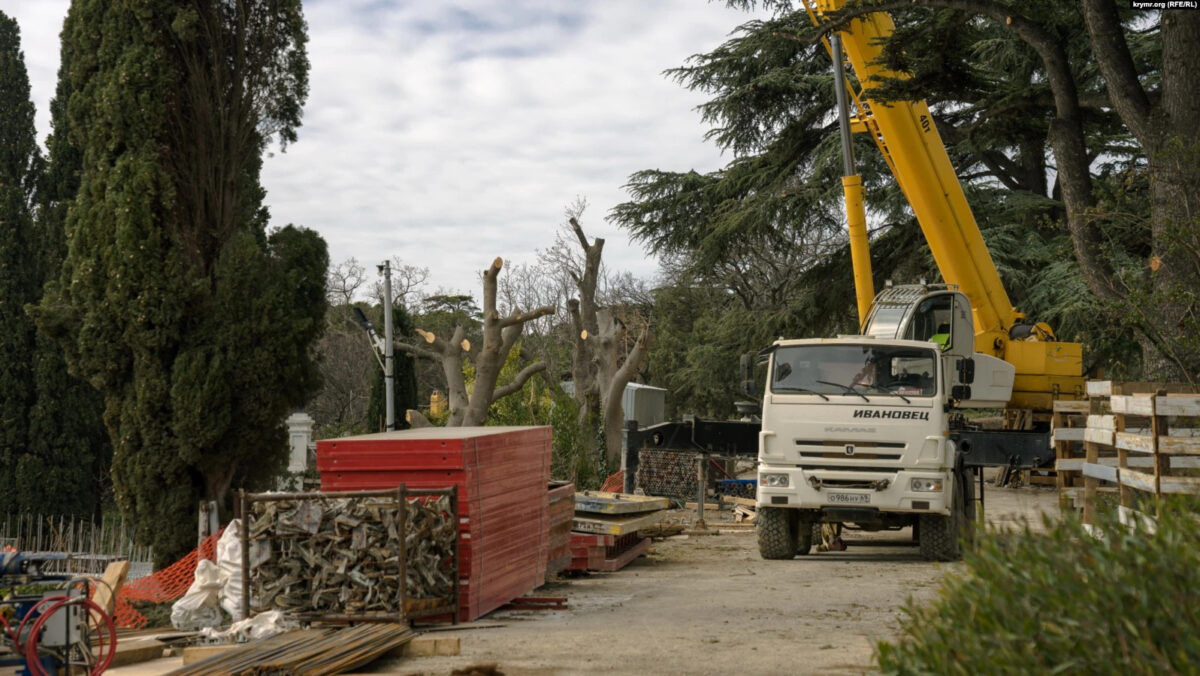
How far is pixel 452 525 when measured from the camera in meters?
10.6

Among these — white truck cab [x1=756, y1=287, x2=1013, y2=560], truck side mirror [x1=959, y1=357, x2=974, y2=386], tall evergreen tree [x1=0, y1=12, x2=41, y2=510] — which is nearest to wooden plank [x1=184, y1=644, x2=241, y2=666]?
white truck cab [x1=756, y1=287, x2=1013, y2=560]

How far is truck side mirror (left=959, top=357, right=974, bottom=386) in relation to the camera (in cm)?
1453

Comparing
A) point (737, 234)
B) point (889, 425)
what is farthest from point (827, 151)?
point (889, 425)

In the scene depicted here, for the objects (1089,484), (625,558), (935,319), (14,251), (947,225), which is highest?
(14,251)

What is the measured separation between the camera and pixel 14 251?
2452 cm

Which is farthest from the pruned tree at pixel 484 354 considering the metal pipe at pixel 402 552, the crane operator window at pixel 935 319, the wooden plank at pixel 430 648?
the wooden plank at pixel 430 648

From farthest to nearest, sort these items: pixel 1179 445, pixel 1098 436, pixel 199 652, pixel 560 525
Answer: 1. pixel 560 525
2. pixel 1098 436
3. pixel 1179 445
4. pixel 199 652

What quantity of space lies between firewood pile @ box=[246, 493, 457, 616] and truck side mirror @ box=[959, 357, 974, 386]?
722 cm

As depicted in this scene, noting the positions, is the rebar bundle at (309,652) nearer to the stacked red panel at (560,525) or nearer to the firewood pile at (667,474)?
the stacked red panel at (560,525)

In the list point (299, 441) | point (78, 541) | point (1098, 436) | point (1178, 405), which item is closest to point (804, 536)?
point (1098, 436)

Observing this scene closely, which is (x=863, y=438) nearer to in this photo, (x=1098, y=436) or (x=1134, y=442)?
(x=1098, y=436)

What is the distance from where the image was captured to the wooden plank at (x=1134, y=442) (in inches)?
403

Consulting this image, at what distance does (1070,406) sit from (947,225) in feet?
12.6

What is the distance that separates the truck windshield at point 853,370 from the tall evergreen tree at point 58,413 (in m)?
15.4
